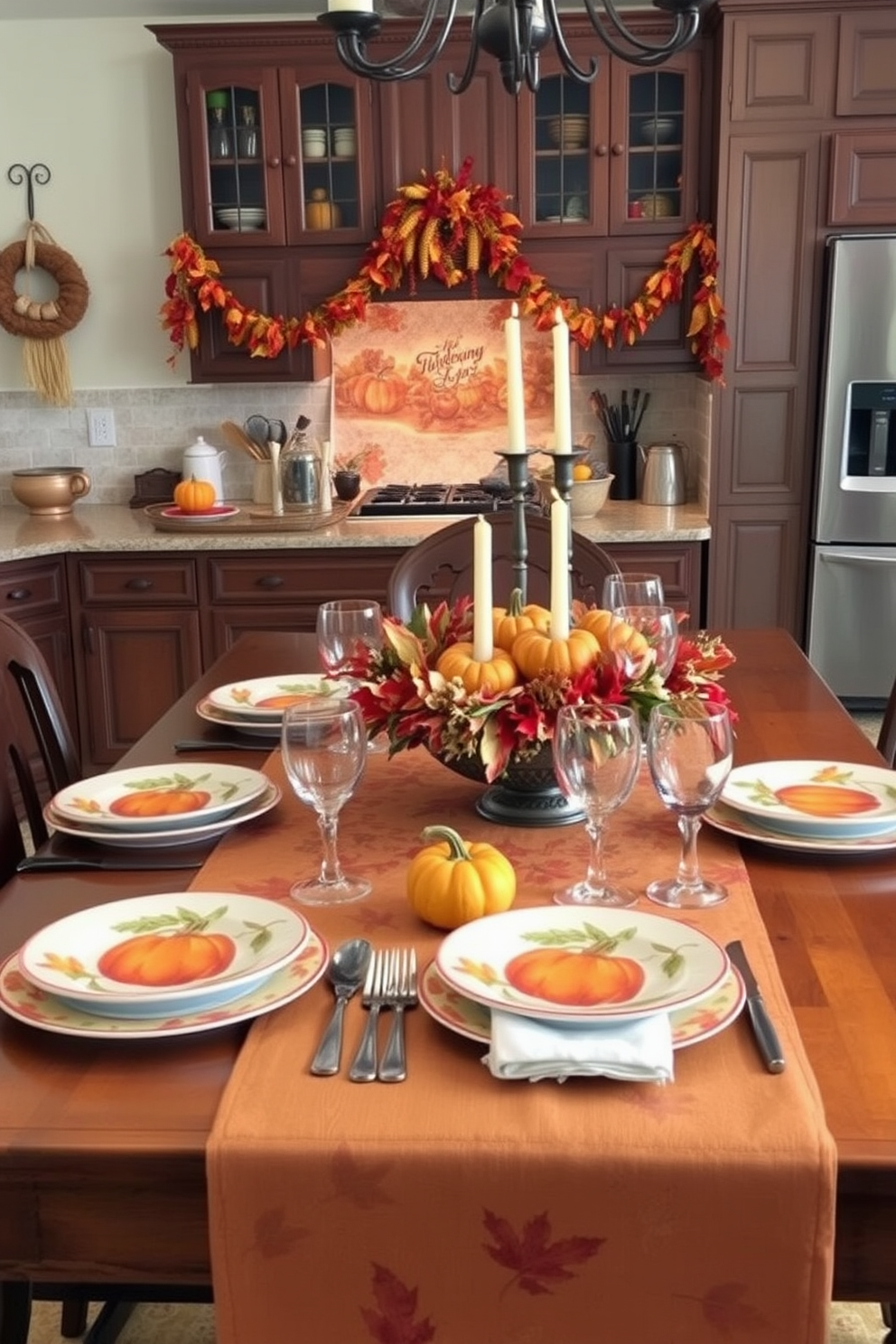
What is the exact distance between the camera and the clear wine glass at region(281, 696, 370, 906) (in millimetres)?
1404

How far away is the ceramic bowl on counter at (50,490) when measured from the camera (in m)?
4.29

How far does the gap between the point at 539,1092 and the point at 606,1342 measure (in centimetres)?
18

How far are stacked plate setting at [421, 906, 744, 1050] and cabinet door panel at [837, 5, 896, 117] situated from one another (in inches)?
132

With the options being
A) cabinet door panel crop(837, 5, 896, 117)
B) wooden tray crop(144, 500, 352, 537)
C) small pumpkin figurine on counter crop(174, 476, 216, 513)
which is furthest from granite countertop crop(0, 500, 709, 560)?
cabinet door panel crop(837, 5, 896, 117)

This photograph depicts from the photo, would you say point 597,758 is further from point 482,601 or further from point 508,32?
point 508,32

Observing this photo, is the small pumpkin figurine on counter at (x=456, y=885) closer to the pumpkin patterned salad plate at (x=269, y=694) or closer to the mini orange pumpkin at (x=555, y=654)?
the mini orange pumpkin at (x=555, y=654)

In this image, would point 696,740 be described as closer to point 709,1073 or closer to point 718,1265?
point 709,1073

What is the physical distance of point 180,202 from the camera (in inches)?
172

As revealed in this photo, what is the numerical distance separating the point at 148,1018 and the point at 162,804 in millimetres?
588

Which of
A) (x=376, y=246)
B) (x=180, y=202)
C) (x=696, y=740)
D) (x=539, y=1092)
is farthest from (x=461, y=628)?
(x=180, y=202)

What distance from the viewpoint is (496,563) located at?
272 cm

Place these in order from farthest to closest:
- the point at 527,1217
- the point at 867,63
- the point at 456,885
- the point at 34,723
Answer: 1. the point at 867,63
2. the point at 34,723
3. the point at 456,885
4. the point at 527,1217

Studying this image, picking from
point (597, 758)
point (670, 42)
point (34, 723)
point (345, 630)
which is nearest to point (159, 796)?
point (345, 630)

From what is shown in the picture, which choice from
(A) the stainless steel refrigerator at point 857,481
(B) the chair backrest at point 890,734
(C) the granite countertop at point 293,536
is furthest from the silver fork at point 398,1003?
(A) the stainless steel refrigerator at point 857,481
